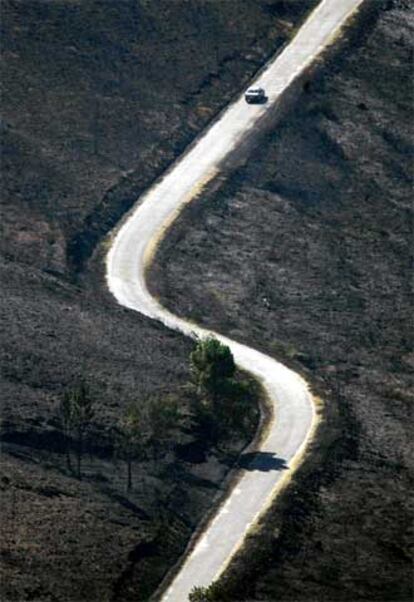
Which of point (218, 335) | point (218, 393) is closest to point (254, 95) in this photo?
point (218, 335)

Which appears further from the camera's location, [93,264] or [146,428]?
[93,264]

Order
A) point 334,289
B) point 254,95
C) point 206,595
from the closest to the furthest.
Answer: point 206,595, point 334,289, point 254,95

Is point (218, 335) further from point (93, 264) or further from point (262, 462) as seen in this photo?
point (262, 462)

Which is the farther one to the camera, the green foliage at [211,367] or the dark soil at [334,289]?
the green foliage at [211,367]

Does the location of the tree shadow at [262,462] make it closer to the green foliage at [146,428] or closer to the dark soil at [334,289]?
the dark soil at [334,289]

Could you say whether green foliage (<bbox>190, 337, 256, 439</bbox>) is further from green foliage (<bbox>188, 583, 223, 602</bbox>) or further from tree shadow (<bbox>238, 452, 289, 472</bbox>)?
green foliage (<bbox>188, 583, 223, 602</bbox>)

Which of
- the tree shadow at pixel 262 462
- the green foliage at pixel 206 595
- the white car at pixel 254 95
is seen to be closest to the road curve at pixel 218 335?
the tree shadow at pixel 262 462

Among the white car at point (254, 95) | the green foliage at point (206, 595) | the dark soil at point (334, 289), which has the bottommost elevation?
the white car at point (254, 95)
